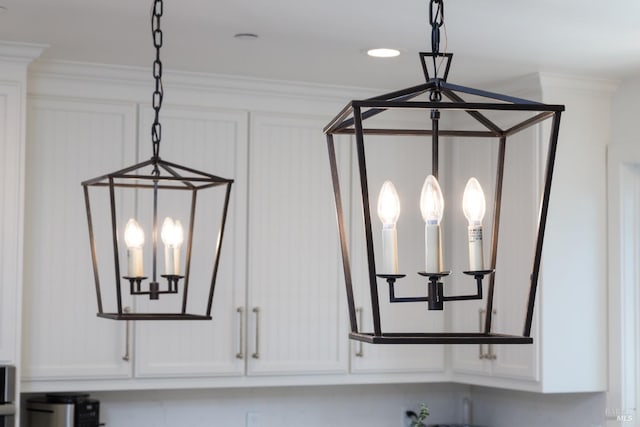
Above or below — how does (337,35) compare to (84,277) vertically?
above

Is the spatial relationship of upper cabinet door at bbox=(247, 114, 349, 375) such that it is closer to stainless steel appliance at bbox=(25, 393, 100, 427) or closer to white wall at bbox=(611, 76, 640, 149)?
stainless steel appliance at bbox=(25, 393, 100, 427)

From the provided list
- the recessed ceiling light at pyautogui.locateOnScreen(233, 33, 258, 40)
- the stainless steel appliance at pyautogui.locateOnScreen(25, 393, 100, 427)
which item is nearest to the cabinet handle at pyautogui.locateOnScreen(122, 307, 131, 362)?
the stainless steel appliance at pyautogui.locateOnScreen(25, 393, 100, 427)

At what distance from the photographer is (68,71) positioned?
12.1ft

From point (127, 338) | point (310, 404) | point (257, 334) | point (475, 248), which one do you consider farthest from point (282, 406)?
point (475, 248)

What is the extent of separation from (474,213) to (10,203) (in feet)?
8.10

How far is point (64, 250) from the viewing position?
3664 mm

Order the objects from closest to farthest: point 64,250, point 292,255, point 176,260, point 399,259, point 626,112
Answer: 1. point 176,260
2. point 64,250
3. point 626,112
4. point 292,255
5. point 399,259

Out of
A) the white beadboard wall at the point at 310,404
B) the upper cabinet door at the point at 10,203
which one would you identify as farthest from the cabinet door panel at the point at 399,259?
the upper cabinet door at the point at 10,203

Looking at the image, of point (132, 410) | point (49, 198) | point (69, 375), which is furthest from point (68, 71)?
point (132, 410)

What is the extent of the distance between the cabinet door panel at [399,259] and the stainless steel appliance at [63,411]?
111cm

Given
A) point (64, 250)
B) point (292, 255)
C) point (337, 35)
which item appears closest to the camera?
point (337, 35)

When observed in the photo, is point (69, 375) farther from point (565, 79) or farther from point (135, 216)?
point (565, 79)

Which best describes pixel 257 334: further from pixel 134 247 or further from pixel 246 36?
pixel 134 247

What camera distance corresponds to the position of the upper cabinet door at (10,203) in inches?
134
